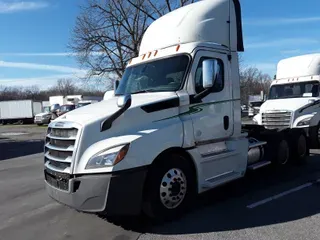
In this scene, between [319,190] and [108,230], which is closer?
[108,230]

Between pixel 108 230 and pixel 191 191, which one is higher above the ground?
pixel 191 191

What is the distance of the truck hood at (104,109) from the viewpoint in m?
5.02

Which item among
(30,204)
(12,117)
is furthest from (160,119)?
(12,117)

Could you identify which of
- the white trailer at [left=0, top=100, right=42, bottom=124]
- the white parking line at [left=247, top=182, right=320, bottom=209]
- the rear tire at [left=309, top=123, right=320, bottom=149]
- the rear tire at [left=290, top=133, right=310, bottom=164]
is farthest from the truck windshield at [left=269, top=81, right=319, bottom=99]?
the white trailer at [left=0, top=100, right=42, bottom=124]

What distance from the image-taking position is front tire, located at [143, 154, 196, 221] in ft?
16.6

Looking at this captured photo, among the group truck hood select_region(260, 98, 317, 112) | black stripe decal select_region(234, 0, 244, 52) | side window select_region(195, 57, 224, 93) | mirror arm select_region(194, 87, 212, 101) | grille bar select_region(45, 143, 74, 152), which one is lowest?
grille bar select_region(45, 143, 74, 152)

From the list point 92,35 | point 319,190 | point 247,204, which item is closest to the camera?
point 247,204

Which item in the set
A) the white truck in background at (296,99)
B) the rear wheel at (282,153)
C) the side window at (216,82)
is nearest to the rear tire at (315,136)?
the white truck in background at (296,99)

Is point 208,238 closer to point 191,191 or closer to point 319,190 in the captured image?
point 191,191

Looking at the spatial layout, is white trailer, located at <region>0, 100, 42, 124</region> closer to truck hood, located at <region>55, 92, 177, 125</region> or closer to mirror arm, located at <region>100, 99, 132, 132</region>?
truck hood, located at <region>55, 92, 177, 125</region>

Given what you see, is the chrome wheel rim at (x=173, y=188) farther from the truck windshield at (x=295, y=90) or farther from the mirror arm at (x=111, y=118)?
the truck windshield at (x=295, y=90)

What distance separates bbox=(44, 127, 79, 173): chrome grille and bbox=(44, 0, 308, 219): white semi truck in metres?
0.01

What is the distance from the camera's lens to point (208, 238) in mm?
4641

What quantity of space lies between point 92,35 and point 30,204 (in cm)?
2806
